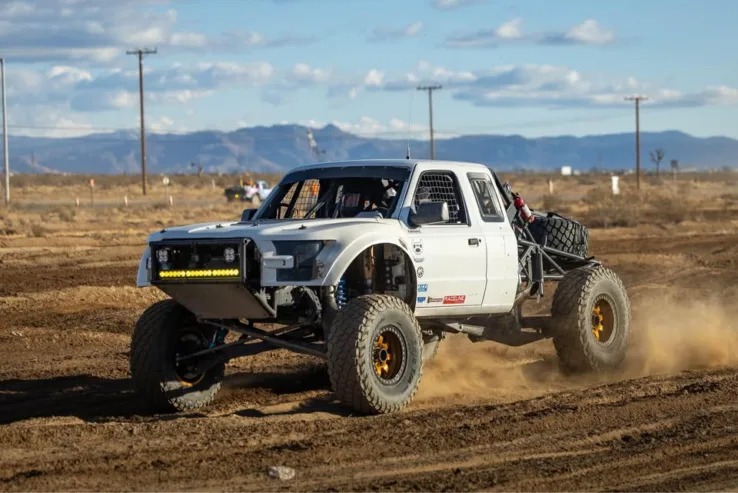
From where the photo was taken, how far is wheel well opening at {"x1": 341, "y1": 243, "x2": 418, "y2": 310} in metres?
10.3

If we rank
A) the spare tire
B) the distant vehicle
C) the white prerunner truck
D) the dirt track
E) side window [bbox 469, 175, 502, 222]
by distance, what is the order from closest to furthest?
1. the dirt track
2. the white prerunner truck
3. side window [bbox 469, 175, 502, 222]
4. the spare tire
5. the distant vehicle

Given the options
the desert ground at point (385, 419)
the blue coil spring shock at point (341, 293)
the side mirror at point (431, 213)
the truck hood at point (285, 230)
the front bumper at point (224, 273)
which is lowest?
the desert ground at point (385, 419)

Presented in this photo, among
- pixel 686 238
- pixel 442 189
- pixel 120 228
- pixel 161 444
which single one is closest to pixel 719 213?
pixel 686 238

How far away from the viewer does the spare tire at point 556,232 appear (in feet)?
41.1

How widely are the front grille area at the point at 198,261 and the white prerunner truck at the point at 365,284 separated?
0.01 metres

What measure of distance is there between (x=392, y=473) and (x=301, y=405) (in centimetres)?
288

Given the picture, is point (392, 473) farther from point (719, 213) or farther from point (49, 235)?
point (719, 213)

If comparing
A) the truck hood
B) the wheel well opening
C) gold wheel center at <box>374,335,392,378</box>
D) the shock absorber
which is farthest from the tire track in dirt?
the shock absorber

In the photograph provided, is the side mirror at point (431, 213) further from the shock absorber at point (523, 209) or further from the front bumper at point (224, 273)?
the shock absorber at point (523, 209)

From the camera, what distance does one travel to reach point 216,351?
1040 cm

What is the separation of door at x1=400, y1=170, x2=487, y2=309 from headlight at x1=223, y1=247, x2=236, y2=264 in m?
1.63

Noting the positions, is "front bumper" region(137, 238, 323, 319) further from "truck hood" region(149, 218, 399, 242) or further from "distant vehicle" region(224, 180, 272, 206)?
"distant vehicle" region(224, 180, 272, 206)

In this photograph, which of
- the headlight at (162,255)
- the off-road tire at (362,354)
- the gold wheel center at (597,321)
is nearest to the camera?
the off-road tire at (362,354)

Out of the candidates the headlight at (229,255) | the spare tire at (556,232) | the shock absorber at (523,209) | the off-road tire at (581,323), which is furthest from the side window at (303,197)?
the off-road tire at (581,323)
